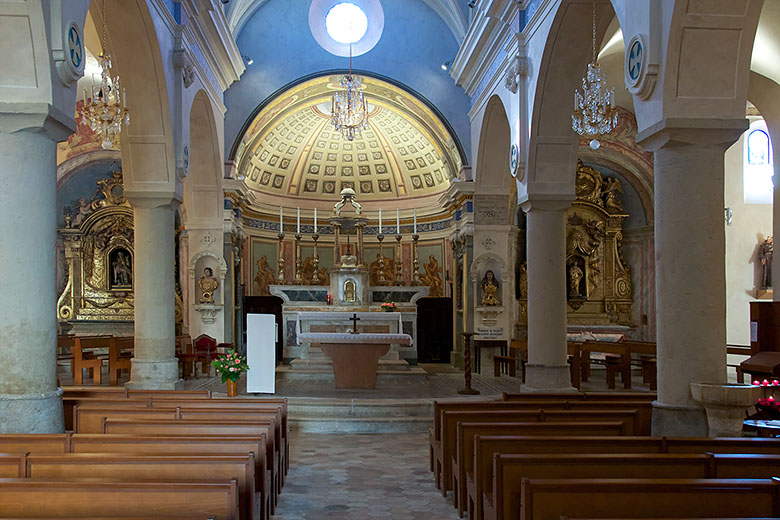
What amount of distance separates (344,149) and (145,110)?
12008 millimetres

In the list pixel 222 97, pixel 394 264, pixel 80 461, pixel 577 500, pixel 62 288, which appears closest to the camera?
pixel 577 500

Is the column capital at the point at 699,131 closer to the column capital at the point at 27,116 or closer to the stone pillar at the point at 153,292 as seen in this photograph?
the column capital at the point at 27,116

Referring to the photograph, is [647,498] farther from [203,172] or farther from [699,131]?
[203,172]

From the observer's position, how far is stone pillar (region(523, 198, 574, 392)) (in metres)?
10.8

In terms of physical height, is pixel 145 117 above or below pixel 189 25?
below

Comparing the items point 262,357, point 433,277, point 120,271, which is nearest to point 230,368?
point 262,357

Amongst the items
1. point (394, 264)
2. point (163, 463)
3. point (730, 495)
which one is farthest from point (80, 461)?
point (394, 264)

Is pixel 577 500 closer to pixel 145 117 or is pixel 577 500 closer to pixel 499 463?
pixel 499 463

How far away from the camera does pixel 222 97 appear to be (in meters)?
17.3

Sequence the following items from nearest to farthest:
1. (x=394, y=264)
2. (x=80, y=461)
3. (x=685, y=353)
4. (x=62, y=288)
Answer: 1. (x=80, y=461)
2. (x=685, y=353)
3. (x=62, y=288)
4. (x=394, y=264)

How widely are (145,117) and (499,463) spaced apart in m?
8.94

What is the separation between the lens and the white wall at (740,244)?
57.3ft

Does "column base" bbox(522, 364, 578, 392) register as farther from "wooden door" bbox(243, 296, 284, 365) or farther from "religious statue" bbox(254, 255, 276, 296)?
"religious statue" bbox(254, 255, 276, 296)

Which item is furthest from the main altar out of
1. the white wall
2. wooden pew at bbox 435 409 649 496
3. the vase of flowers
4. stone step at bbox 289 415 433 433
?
the white wall
